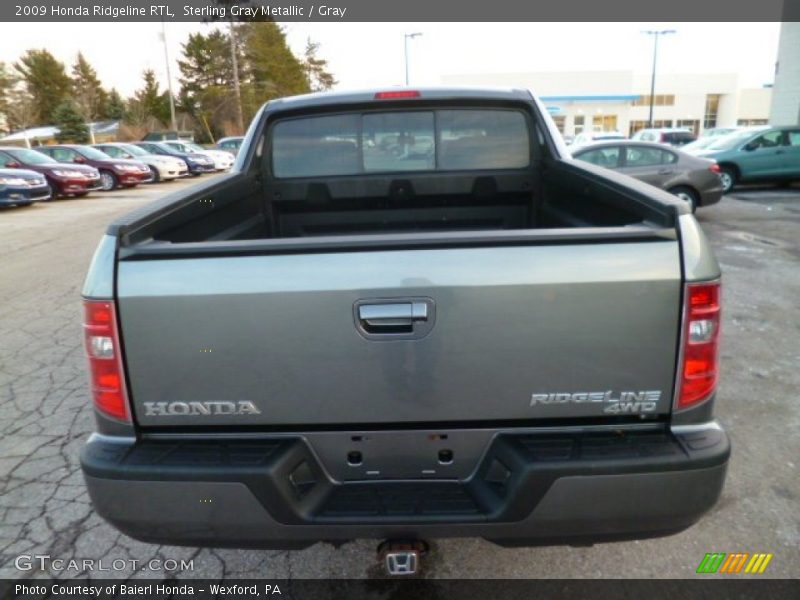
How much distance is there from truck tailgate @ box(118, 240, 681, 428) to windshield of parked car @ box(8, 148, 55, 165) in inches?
751

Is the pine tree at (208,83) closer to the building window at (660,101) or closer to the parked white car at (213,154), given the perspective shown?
the parked white car at (213,154)

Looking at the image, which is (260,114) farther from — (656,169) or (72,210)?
(72,210)

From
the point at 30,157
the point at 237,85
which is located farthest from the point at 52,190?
the point at 237,85

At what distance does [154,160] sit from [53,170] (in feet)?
20.1

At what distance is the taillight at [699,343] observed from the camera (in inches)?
67.2

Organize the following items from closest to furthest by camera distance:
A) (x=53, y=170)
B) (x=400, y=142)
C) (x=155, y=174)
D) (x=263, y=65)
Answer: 1. (x=400, y=142)
2. (x=53, y=170)
3. (x=155, y=174)
4. (x=263, y=65)

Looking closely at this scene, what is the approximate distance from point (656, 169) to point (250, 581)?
1058 cm

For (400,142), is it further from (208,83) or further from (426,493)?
(208,83)

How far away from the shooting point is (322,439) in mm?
1850

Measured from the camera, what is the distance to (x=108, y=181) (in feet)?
65.4

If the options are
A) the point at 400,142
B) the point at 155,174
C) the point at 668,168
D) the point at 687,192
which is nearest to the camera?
the point at 400,142

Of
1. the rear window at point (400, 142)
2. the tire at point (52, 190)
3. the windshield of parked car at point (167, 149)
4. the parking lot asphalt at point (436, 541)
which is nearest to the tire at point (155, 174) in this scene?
the windshield of parked car at point (167, 149)

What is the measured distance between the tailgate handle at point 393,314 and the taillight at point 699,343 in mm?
847

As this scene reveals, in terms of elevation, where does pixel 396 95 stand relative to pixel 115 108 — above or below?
below
